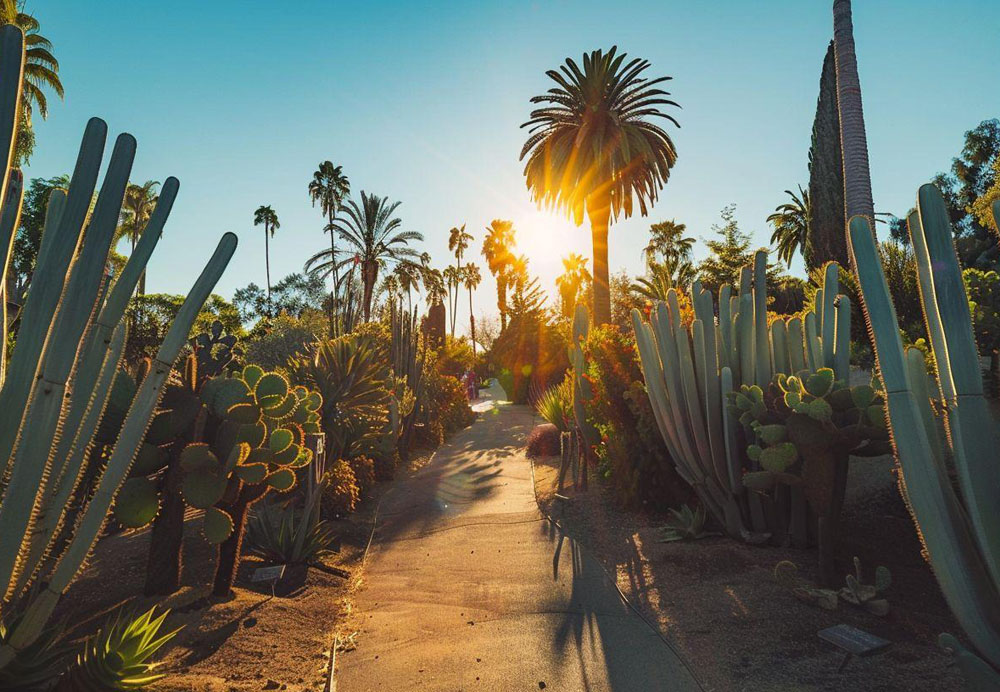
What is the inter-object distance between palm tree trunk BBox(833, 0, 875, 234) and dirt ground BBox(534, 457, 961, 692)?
616 centimetres

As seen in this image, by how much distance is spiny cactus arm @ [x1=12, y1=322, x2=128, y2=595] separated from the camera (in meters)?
2.65

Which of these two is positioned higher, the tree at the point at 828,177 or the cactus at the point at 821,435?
the tree at the point at 828,177

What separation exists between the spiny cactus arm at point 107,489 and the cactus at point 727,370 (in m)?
4.47

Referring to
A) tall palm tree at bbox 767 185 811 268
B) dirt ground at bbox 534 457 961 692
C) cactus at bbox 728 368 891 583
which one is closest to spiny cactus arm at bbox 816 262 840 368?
cactus at bbox 728 368 891 583

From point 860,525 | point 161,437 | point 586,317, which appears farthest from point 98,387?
point 586,317

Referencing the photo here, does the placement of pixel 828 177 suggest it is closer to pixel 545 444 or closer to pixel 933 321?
pixel 545 444

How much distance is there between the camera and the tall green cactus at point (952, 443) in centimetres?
246

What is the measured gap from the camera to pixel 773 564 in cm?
472

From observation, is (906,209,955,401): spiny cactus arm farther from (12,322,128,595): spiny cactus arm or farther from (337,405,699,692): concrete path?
(12,322,128,595): spiny cactus arm

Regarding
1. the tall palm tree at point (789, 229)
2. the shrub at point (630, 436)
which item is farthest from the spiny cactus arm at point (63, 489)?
→ the tall palm tree at point (789, 229)

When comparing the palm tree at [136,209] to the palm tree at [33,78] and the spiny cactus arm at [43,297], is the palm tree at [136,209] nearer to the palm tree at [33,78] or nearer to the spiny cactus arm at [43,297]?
the palm tree at [33,78]

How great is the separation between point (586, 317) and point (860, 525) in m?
6.10

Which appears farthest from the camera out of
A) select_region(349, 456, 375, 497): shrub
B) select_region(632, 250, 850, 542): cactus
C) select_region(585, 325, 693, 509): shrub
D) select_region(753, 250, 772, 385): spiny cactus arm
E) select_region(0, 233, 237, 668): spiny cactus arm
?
select_region(349, 456, 375, 497): shrub

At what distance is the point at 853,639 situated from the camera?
10.8 ft
